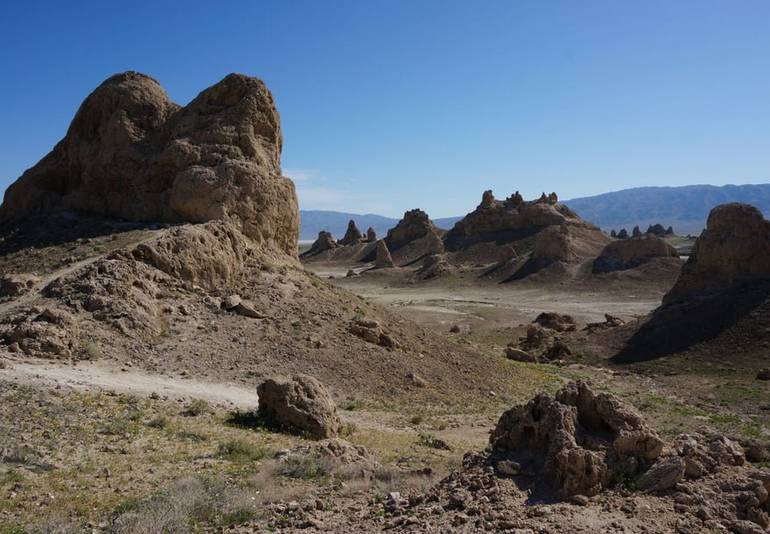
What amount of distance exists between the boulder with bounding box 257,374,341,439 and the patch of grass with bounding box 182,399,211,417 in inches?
43.8

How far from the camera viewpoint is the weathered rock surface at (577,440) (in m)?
7.46

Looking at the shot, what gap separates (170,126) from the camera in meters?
23.9

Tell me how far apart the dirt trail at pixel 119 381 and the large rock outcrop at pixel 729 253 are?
2702cm

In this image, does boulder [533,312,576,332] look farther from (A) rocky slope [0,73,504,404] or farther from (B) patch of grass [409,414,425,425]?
(B) patch of grass [409,414,425,425]

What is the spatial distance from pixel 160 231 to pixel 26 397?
384 inches

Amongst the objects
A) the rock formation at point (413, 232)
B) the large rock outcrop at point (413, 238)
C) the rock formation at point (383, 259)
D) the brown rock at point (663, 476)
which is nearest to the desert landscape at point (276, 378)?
the brown rock at point (663, 476)

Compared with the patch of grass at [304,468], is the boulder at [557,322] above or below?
below

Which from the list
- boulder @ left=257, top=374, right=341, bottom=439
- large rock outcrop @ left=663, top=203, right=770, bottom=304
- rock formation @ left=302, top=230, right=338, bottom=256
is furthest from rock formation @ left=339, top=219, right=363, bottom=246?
boulder @ left=257, top=374, right=341, bottom=439

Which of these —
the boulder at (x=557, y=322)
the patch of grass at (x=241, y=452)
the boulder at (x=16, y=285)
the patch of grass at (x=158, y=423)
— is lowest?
the boulder at (x=557, y=322)

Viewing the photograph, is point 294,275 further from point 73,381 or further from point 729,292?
point 729,292

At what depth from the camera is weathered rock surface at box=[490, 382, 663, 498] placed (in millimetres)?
7461

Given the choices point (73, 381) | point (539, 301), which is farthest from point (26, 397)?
point (539, 301)

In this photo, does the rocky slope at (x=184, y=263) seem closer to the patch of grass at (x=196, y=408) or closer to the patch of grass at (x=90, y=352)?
the patch of grass at (x=90, y=352)

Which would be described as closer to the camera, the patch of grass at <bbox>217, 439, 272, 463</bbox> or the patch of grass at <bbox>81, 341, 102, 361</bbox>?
the patch of grass at <bbox>217, 439, 272, 463</bbox>
